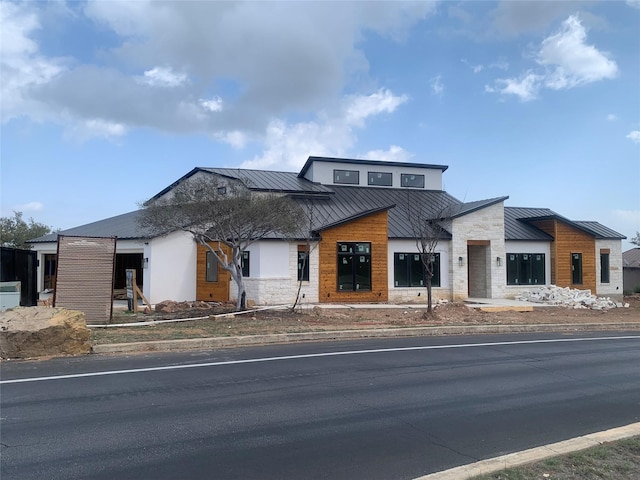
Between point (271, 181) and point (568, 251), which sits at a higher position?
point (271, 181)

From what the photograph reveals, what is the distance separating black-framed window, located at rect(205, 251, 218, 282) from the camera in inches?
992

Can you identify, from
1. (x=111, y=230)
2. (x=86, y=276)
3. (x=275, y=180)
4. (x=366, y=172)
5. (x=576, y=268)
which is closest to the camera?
(x=86, y=276)

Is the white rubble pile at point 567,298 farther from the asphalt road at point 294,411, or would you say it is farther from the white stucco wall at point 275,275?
the asphalt road at point 294,411

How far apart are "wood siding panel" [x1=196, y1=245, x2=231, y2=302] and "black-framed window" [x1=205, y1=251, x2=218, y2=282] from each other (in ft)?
0.33

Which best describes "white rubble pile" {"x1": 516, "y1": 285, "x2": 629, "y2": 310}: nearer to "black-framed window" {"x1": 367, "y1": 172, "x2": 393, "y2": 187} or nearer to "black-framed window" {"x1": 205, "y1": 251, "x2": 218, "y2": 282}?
"black-framed window" {"x1": 367, "y1": 172, "x2": 393, "y2": 187}

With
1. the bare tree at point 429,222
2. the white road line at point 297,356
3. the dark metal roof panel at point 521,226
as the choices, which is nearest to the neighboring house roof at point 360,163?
the bare tree at point 429,222

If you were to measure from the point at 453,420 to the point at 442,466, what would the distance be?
5.71 feet

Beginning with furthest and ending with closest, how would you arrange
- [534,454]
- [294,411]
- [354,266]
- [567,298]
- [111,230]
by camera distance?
1. [111,230]
2. [567,298]
3. [354,266]
4. [294,411]
5. [534,454]

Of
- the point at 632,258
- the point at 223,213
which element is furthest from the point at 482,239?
the point at 632,258

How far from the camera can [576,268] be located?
30.7 m

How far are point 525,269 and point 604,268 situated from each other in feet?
18.7

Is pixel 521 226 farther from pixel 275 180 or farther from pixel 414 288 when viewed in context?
pixel 275 180

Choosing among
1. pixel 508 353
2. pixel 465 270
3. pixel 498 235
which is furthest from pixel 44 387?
pixel 498 235

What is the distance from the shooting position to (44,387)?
27.3 ft
